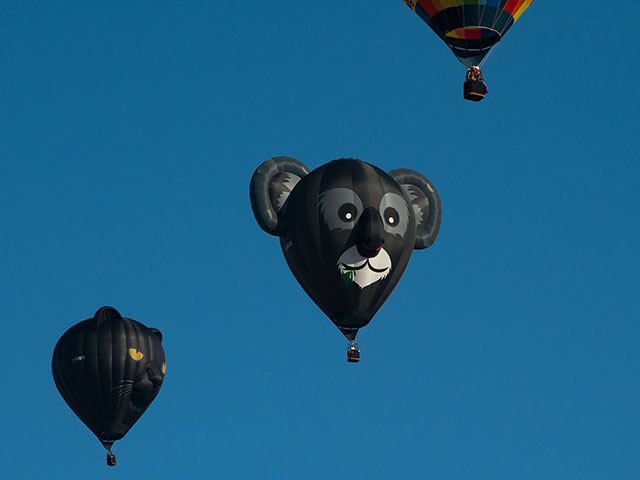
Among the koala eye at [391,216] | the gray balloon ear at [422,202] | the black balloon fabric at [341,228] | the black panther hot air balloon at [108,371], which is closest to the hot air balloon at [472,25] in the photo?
the gray balloon ear at [422,202]

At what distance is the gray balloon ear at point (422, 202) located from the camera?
42.8 metres

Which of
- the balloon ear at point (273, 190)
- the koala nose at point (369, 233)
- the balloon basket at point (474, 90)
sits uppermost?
the balloon basket at point (474, 90)

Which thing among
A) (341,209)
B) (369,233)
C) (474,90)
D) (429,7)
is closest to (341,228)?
(341,209)

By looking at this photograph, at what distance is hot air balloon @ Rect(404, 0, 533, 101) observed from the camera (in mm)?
43188

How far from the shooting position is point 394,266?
1615 inches

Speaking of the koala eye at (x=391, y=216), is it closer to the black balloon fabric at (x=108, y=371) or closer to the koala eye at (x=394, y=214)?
the koala eye at (x=394, y=214)

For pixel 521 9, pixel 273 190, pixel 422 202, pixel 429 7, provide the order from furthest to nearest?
pixel 521 9 < pixel 429 7 < pixel 422 202 < pixel 273 190

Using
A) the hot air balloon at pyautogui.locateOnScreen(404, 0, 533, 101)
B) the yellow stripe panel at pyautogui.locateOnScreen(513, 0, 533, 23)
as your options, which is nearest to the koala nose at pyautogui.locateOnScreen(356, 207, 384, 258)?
the hot air balloon at pyautogui.locateOnScreen(404, 0, 533, 101)

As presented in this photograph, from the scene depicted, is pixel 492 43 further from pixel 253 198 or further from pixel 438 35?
pixel 253 198

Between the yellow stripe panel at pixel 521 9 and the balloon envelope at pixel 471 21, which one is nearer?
the balloon envelope at pixel 471 21

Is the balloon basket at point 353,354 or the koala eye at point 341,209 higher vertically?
the koala eye at point 341,209

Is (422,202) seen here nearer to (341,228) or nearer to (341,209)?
(341,209)

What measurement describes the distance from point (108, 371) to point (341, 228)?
10367 mm

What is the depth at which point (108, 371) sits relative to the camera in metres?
47.9
